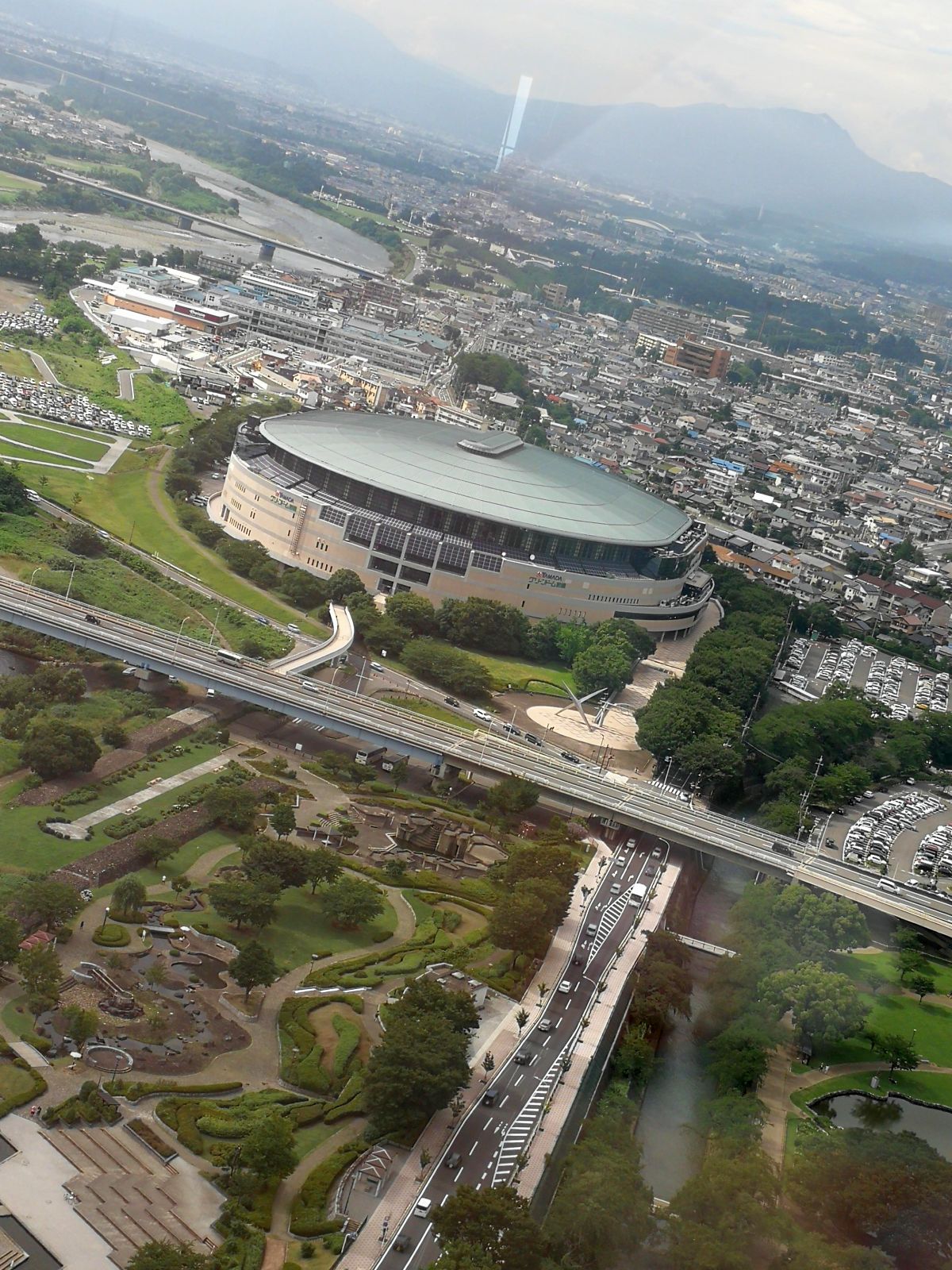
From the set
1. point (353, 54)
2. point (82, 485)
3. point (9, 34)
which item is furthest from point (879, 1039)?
point (9, 34)

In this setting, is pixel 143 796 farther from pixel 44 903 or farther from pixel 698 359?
pixel 698 359

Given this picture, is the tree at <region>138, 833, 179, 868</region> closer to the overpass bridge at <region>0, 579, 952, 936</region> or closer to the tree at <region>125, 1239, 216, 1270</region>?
the overpass bridge at <region>0, 579, 952, 936</region>

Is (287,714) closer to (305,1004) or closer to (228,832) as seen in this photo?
(228,832)

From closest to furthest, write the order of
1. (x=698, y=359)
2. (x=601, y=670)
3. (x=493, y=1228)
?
(x=493, y=1228) < (x=601, y=670) < (x=698, y=359)

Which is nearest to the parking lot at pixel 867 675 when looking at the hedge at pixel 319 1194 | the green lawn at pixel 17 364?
the hedge at pixel 319 1194

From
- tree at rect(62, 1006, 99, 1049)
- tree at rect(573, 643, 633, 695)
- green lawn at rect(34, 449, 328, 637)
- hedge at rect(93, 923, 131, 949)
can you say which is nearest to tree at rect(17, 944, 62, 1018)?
tree at rect(62, 1006, 99, 1049)

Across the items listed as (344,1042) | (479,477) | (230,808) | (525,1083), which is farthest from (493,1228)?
(479,477)
